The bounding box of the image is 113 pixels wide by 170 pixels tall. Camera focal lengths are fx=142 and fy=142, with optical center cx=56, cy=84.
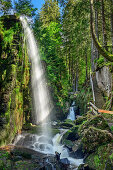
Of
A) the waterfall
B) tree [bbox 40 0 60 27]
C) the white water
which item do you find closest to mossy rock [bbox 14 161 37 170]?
the white water

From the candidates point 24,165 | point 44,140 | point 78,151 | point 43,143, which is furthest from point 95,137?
point 44,140

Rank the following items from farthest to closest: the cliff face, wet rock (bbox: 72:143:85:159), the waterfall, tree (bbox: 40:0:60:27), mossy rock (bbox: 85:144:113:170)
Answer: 1. tree (bbox: 40:0:60:27)
2. the waterfall
3. the cliff face
4. wet rock (bbox: 72:143:85:159)
5. mossy rock (bbox: 85:144:113:170)

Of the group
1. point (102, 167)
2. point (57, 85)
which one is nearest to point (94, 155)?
point (102, 167)

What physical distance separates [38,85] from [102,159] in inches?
562

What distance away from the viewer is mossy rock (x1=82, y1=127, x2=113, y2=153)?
6801 mm

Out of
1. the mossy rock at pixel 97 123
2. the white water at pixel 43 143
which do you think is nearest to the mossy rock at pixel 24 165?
the white water at pixel 43 143

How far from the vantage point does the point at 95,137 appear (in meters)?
6.91

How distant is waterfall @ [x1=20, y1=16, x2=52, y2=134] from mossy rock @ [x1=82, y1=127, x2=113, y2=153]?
11.2m

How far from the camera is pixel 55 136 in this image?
12.6 metres

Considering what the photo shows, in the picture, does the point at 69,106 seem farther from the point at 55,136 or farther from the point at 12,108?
the point at 12,108

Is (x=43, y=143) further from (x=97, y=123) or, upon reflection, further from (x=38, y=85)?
(x=38, y=85)

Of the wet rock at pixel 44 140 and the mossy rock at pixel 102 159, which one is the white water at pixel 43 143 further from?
the mossy rock at pixel 102 159

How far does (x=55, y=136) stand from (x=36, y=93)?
748cm

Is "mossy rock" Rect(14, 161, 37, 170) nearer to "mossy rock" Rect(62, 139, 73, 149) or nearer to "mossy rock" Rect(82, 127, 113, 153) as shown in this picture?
"mossy rock" Rect(82, 127, 113, 153)
